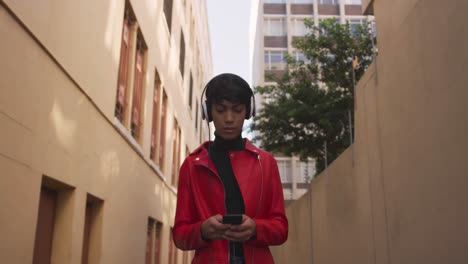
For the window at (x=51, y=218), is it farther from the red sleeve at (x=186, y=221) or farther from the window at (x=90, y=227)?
the red sleeve at (x=186, y=221)

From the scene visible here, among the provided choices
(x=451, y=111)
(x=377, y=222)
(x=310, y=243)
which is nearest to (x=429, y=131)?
(x=451, y=111)

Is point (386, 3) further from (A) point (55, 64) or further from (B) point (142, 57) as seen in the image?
(A) point (55, 64)

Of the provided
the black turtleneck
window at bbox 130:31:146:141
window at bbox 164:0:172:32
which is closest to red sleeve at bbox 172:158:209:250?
the black turtleneck

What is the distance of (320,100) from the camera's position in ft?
64.9

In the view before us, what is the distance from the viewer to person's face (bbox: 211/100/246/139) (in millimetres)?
3176

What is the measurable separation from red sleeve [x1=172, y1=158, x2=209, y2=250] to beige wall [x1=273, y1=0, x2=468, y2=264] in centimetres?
239

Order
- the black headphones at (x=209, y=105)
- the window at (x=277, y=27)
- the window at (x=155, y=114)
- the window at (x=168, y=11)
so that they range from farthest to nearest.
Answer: the window at (x=277, y=27) < the window at (x=168, y=11) < the window at (x=155, y=114) < the black headphones at (x=209, y=105)

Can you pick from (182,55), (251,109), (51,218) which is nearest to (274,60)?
(182,55)

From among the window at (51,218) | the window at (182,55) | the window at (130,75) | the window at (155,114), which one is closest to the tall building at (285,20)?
the window at (182,55)

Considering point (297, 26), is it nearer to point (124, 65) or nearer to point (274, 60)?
point (274, 60)

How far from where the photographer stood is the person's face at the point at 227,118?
3176 millimetres

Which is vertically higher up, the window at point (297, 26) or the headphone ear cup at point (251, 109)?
the window at point (297, 26)

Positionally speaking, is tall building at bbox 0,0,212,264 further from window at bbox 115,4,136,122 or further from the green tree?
the green tree

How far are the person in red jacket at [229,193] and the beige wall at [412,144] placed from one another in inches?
74.9
